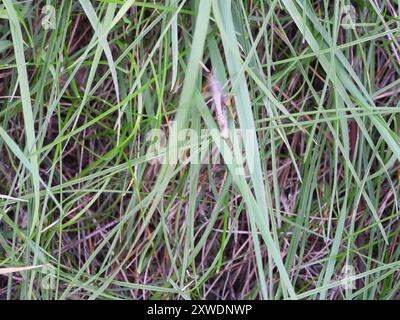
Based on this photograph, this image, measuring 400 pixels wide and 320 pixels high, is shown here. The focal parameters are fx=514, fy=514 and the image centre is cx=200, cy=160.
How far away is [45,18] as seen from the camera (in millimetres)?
706

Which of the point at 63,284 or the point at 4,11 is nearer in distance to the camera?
the point at 4,11

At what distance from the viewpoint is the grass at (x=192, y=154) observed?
2.15 feet

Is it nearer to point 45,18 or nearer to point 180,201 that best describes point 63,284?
point 180,201

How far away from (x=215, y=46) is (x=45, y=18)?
241mm

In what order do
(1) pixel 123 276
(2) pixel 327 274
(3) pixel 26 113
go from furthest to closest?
(1) pixel 123 276
(2) pixel 327 274
(3) pixel 26 113

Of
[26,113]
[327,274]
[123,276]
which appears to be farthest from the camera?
[123,276]

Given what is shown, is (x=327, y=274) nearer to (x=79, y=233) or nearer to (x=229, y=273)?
(x=229, y=273)

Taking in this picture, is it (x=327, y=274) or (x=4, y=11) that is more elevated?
(x=4, y=11)

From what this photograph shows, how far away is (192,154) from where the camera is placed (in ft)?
2.11

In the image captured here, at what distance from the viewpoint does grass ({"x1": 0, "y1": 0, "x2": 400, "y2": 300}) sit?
65 centimetres

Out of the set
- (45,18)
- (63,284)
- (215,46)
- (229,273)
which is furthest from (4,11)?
(229,273)
